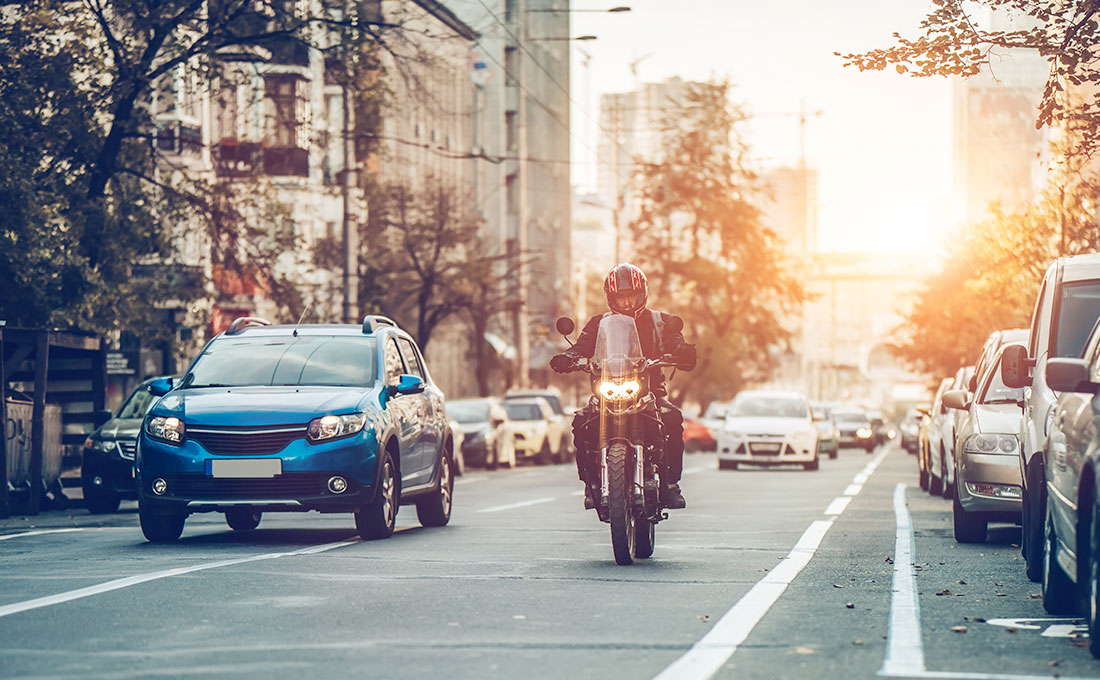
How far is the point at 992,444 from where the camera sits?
15.7 metres

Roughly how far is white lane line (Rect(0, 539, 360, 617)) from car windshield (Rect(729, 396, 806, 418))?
86.3 ft

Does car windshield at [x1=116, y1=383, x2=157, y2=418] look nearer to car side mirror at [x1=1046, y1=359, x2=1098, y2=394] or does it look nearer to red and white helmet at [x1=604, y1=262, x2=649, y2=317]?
red and white helmet at [x1=604, y1=262, x2=649, y2=317]

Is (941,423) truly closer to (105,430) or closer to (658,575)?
(105,430)

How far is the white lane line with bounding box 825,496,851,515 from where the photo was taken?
67.3 ft

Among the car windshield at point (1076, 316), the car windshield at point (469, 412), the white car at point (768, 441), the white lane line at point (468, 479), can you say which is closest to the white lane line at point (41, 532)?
the car windshield at point (1076, 316)

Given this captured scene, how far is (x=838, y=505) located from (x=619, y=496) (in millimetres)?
9978

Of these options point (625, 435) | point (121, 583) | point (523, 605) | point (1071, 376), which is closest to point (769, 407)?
point (625, 435)

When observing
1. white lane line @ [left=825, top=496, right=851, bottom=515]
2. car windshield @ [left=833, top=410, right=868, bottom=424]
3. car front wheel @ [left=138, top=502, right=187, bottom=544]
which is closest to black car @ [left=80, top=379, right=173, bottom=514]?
car front wheel @ [left=138, top=502, right=187, bottom=544]

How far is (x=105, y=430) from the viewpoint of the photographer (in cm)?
2219

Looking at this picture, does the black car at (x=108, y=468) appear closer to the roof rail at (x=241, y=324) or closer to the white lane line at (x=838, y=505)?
the roof rail at (x=241, y=324)

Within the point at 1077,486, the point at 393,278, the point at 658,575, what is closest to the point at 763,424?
the point at 393,278

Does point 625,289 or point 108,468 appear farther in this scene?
point 108,468

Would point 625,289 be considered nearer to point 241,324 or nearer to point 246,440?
point 246,440

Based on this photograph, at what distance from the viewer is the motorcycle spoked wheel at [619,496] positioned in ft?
40.9
